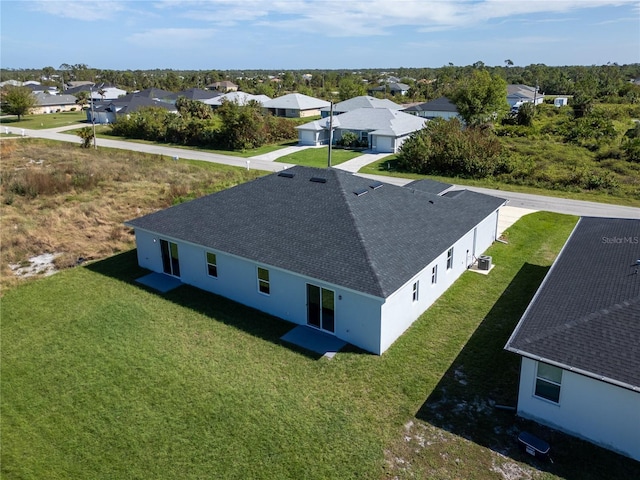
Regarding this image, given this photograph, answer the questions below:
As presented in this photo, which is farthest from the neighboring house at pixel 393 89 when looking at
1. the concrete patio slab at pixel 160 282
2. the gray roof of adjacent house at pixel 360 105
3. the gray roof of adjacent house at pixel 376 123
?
the concrete patio slab at pixel 160 282

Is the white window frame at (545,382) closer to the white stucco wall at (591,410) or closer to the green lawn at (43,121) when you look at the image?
the white stucco wall at (591,410)

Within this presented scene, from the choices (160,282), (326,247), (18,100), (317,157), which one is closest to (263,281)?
(326,247)

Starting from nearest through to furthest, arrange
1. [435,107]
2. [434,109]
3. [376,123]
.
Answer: [376,123]
[434,109]
[435,107]

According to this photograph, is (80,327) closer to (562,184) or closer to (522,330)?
(522,330)

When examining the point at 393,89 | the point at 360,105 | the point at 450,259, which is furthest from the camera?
the point at 393,89

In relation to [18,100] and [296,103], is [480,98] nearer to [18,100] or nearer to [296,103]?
[296,103]

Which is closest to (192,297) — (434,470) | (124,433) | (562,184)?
(124,433)
